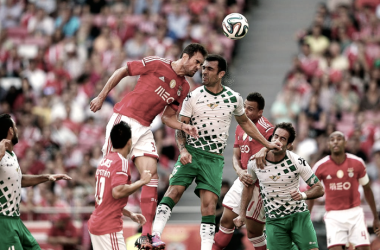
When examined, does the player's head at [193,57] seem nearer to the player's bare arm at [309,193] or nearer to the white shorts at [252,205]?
the player's bare arm at [309,193]

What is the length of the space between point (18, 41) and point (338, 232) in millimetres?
14649

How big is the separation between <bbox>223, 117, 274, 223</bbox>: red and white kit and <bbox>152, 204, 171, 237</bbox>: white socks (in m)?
1.61

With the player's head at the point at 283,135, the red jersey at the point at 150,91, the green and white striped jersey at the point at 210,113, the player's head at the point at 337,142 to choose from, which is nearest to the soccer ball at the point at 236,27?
the green and white striped jersey at the point at 210,113

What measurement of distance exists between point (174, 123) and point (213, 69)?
98 cm

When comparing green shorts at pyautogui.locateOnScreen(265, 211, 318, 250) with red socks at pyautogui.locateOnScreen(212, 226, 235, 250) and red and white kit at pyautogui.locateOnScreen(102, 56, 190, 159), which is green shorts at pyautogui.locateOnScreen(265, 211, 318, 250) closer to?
red socks at pyautogui.locateOnScreen(212, 226, 235, 250)

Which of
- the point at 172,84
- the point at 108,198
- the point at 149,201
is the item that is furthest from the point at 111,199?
the point at 172,84

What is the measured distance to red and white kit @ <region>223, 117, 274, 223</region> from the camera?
1155 cm

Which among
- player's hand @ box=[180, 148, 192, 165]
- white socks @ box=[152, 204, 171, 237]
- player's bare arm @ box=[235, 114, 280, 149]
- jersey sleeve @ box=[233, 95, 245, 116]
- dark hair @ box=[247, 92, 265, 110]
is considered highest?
dark hair @ box=[247, 92, 265, 110]

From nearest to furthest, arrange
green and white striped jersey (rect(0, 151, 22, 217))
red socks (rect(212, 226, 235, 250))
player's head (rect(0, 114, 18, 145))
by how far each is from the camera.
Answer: green and white striped jersey (rect(0, 151, 22, 217)) < player's head (rect(0, 114, 18, 145)) < red socks (rect(212, 226, 235, 250))

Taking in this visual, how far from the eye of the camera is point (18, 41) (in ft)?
78.0

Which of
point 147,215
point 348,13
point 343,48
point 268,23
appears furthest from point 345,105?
point 147,215

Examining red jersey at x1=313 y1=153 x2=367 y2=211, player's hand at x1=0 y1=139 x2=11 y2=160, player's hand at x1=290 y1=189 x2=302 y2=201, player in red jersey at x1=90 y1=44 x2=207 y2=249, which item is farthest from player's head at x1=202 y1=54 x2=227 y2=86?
red jersey at x1=313 y1=153 x2=367 y2=211

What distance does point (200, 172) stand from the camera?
10625mm

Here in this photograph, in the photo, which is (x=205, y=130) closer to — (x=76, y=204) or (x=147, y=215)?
(x=147, y=215)
